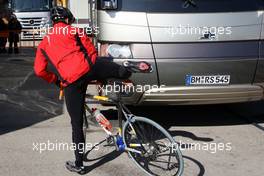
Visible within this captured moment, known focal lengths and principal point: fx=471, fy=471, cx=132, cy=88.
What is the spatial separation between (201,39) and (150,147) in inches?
71.4

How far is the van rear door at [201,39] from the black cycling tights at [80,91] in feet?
3.79

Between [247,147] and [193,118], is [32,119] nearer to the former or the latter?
[193,118]

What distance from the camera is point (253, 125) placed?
6.46m

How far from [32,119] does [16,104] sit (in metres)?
1.13

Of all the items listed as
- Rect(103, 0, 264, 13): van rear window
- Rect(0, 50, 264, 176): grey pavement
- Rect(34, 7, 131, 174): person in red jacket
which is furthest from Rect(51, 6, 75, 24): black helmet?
Rect(0, 50, 264, 176): grey pavement

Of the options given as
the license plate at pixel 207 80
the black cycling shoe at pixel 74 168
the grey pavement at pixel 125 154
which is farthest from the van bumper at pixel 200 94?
the black cycling shoe at pixel 74 168

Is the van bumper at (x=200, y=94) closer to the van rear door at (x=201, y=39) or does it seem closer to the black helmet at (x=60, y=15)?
the van rear door at (x=201, y=39)

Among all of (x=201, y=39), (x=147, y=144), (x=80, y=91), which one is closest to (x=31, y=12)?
(x=201, y=39)

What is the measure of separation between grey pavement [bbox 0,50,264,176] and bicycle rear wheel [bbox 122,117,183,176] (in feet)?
0.73

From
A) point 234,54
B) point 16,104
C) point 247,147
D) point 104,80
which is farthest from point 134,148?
point 16,104

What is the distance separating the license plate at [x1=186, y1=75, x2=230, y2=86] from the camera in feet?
18.8

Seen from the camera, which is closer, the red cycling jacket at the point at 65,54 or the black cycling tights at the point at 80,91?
the red cycling jacket at the point at 65,54

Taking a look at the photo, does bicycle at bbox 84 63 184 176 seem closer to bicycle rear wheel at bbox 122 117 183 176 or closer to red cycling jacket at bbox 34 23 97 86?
bicycle rear wheel at bbox 122 117 183 176

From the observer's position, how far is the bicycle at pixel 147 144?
4426 millimetres
